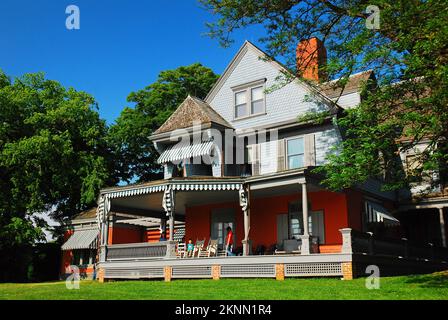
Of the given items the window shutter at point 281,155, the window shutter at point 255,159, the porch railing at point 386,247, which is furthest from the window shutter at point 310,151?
the porch railing at point 386,247

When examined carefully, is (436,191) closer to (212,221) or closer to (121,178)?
(212,221)

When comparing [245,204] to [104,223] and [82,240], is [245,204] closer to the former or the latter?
[104,223]

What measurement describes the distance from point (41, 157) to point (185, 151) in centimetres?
1254

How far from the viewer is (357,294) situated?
459 inches

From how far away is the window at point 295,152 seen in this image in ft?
74.3

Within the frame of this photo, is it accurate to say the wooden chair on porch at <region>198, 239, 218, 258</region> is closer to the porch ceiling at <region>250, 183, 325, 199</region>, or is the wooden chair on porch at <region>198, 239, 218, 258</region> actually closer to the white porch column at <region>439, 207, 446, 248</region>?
the porch ceiling at <region>250, 183, 325, 199</region>

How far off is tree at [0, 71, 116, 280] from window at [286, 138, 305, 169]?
49.8ft

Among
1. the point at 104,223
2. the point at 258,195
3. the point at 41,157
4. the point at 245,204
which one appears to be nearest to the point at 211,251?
the point at 245,204

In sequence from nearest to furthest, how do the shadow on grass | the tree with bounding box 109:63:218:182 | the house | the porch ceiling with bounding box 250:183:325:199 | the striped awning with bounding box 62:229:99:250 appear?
the shadow on grass
the house
the porch ceiling with bounding box 250:183:325:199
the striped awning with bounding box 62:229:99:250
the tree with bounding box 109:63:218:182

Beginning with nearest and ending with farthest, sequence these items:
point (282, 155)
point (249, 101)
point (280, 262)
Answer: point (280, 262) < point (282, 155) < point (249, 101)

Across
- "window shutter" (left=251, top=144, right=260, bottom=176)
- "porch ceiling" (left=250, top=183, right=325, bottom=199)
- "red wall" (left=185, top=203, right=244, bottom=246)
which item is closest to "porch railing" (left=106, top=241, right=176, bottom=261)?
"porch ceiling" (left=250, top=183, right=325, bottom=199)

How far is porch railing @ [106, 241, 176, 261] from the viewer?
64.5ft

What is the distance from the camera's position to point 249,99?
2494 centimetres

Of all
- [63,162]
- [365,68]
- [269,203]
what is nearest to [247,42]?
[269,203]
